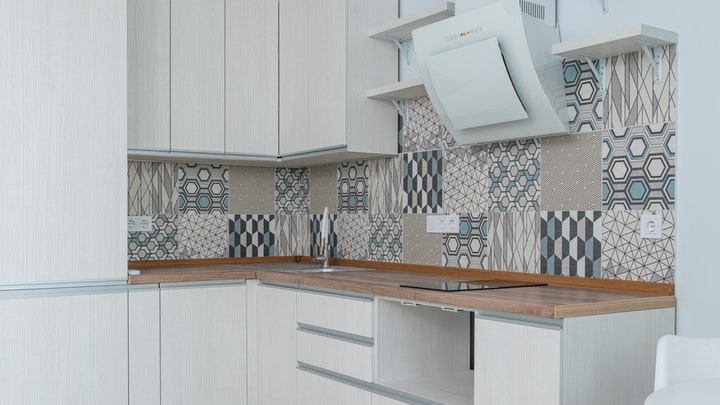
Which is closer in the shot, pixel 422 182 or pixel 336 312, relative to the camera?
pixel 336 312

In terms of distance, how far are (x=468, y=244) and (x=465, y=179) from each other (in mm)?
301

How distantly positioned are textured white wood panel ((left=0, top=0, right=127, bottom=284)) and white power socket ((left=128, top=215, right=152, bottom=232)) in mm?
648

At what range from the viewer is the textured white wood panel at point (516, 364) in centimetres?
211

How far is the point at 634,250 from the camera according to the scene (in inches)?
101

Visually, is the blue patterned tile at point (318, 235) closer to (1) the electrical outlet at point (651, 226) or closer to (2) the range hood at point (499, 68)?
(2) the range hood at point (499, 68)

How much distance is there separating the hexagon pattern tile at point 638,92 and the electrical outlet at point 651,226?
1.11 ft

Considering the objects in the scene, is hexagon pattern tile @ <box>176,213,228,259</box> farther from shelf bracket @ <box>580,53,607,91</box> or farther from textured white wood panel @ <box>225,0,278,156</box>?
shelf bracket @ <box>580,53,607,91</box>

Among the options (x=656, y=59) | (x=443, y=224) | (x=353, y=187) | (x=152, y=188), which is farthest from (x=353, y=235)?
(x=656, y=59)

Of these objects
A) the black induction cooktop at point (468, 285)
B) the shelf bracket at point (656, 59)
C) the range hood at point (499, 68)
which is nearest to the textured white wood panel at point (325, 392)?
the black induction cooktop at point (468, 285)

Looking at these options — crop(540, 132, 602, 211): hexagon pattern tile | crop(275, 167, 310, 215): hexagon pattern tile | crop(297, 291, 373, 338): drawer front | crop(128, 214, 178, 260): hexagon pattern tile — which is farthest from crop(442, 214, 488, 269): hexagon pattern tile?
crop(128, 214, 178, 260): hexagon pattern tile

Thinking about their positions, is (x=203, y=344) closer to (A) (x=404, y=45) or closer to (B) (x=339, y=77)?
(B) (x=339, y=77)

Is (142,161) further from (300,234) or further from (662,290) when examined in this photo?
(662,290)

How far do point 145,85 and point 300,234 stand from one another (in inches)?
54.4

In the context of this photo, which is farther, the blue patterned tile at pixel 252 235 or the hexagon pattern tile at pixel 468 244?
the blue patterned tile at pixel 252 235
